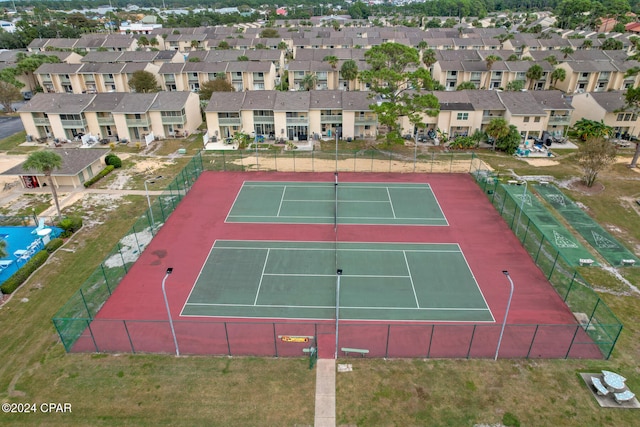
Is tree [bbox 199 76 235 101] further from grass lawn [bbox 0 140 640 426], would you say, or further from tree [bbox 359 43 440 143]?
grass lawn [bbox 0 140 640 426]

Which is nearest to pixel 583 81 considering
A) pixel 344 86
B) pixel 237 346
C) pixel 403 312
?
pixel 344 86

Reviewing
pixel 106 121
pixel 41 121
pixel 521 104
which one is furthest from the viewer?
pixel 41 121

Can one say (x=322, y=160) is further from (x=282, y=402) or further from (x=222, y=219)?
(x=282, y=402)

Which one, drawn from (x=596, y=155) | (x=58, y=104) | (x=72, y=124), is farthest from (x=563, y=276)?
(x=58, y=104)

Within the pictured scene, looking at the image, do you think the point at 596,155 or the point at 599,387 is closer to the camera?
the point at 599,387

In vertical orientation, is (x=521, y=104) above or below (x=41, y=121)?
above

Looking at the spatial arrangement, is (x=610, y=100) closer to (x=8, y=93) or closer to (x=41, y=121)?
(x=41, y=121)

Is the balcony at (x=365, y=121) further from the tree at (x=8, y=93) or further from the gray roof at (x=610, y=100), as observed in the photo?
the tree at (x=8, y=93)
